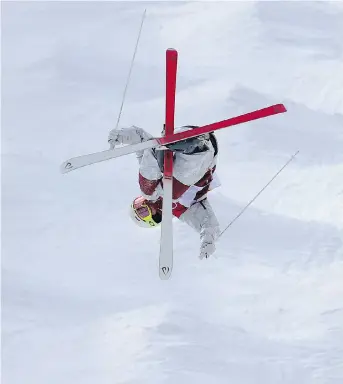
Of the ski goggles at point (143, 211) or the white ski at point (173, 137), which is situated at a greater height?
the white ski at point (173, 137)

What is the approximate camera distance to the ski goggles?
345 inches

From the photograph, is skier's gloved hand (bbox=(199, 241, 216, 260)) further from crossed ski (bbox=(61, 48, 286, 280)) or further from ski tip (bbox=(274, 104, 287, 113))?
ski tip (bbox=(274, 104, 287, 113))

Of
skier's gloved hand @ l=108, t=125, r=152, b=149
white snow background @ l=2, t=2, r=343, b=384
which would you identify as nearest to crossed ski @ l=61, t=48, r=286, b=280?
skier's gloved hand @ l=108, t=125, r=152, b=149

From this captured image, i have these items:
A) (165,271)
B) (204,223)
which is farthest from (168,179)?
(165,271)

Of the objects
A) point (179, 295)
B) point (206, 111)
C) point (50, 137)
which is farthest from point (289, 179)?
point (50, 137)

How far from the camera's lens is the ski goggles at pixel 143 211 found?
8.77m

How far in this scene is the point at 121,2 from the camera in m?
19.1

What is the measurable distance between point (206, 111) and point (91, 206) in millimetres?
2741

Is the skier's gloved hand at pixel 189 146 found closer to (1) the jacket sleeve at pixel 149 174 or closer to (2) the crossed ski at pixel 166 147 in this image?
(2) the crossed ski at pixel 166 147

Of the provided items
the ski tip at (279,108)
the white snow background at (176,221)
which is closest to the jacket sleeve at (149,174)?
the ski tip at (279,108)

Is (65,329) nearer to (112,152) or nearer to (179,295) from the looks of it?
(179,295)

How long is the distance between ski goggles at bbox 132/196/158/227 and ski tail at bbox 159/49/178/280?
825 mm

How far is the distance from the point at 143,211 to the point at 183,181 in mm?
801

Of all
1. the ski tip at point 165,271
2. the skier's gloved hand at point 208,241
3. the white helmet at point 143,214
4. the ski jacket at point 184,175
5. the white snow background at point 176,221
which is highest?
the ski jacket at point 184,175
